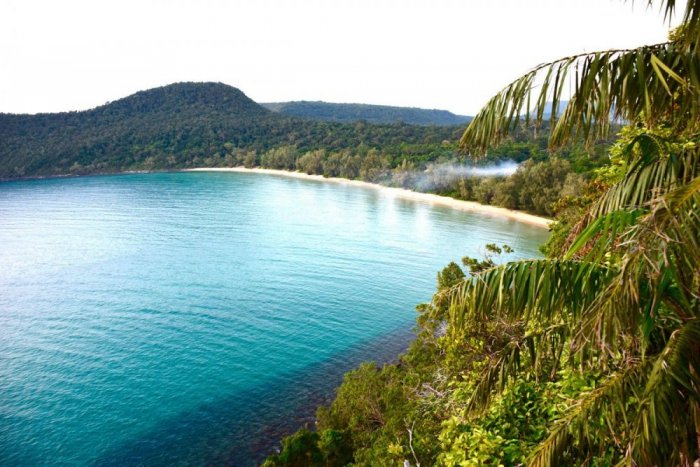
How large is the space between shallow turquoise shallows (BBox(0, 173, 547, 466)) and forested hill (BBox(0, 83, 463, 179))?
228 ft

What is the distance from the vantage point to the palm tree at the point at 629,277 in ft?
10.1

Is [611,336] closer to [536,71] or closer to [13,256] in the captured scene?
[536,71]

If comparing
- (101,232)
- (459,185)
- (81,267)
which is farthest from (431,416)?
(459,185)

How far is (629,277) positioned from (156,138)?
16097 cm

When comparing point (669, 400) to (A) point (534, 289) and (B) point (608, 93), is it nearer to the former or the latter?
(A) point (534, 289)

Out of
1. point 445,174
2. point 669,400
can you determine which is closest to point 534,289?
point 669,400

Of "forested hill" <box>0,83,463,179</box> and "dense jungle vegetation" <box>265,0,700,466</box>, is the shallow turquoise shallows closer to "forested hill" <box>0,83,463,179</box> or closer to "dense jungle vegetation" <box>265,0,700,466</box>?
"dense jungle vegetation" <box>265,0,700,466</box>

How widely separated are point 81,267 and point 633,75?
4384 cm

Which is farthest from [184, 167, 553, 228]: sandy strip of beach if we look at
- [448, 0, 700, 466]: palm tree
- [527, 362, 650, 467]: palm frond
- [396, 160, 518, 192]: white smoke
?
[527, 362, 650, 467]: palm frond

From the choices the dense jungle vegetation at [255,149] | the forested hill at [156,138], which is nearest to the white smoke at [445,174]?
the dense jungle vegetation at [255,149]

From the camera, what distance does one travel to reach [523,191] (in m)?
61.4

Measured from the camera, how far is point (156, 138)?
147 m

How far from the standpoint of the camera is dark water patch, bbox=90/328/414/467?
16.2 m

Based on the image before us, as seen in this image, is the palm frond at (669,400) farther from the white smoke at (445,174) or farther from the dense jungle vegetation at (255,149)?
the white smoke at (445,174)
